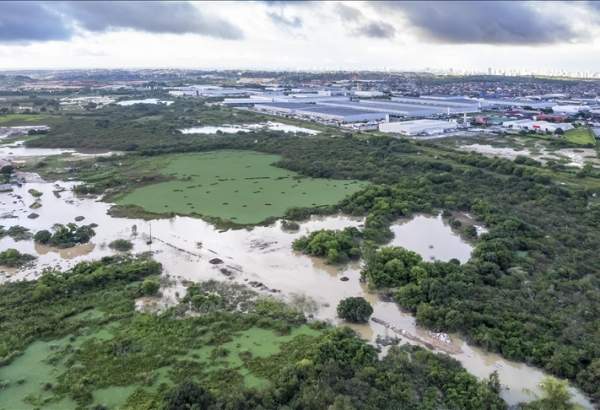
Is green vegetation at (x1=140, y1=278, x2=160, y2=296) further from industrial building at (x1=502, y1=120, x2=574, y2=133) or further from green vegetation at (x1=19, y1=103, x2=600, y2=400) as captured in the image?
industrial building at (x1=502, y1=120, x2=574, y2=133)

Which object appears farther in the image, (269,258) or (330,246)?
(269,258)

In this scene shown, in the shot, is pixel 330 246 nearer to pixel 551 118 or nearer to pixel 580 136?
pixel 580 136

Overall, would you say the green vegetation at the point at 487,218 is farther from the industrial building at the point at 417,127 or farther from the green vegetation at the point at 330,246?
A: the industrial building at the point at 417,127

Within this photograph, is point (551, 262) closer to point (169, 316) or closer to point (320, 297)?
point (320, 297)

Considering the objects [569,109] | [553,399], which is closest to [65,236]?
[553,399]

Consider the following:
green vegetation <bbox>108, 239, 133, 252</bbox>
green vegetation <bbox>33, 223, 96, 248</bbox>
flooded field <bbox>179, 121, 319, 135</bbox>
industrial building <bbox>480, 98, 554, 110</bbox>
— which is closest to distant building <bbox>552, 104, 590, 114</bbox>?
industrial building <bbox>480, 98, 554, 110</bbox>

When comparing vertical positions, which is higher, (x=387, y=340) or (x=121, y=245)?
(x=121, y=245)
